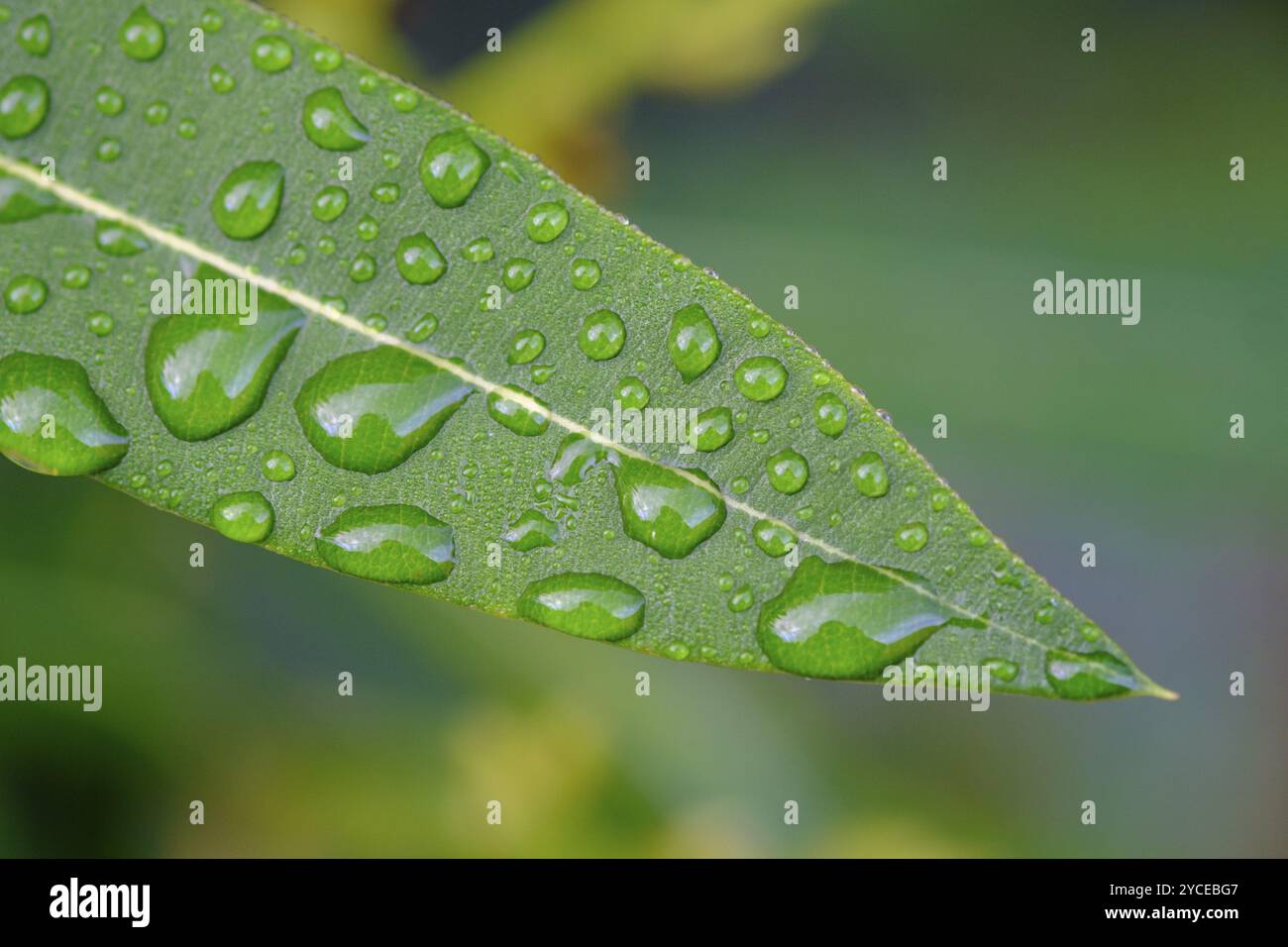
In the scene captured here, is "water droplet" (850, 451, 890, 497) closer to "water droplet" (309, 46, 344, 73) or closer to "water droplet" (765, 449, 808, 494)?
"water droplet" (765, 449, 808, 494)

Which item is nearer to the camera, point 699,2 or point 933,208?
point 699,2

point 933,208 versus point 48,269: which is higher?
point 933,208

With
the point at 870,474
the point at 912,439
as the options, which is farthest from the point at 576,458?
the point at 912,439

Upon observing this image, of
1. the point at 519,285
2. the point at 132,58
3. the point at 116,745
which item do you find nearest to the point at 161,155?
the point at 132,58

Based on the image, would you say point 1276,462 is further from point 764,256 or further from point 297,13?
point 297,13

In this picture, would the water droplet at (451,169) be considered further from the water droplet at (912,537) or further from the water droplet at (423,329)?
the water droplet at (912,537)

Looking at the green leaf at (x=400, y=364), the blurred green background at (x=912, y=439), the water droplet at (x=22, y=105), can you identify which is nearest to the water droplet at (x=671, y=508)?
the green leaf at (x=400, y=364)

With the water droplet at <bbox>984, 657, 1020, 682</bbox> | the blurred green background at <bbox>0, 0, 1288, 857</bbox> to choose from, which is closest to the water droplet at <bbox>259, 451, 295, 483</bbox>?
the water droplet at <bbox>984, 657, 1020, 682</bbox>

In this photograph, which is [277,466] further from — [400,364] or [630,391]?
[630,391]
